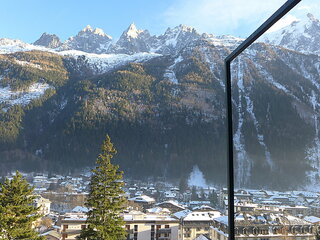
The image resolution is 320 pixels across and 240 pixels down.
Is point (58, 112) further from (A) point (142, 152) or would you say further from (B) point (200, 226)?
(B) point (200, 226)

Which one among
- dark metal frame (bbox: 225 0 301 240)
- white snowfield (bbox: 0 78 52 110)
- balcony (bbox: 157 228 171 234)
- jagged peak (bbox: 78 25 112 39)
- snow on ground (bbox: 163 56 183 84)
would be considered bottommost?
balcony (bbox: 157 228 171 234)

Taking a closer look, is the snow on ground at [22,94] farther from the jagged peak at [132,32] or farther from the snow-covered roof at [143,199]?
the jagged peak at [132,32]

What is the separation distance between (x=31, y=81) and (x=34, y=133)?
7372 millimetres

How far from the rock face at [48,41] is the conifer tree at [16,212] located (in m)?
83.8

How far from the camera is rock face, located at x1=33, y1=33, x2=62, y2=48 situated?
84.4 m

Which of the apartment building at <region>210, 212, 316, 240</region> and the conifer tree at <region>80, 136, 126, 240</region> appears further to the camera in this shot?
the conifer tree at <region>80, 136, 126, 240</region>

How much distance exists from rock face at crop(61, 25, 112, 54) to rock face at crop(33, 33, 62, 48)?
9.49 ft

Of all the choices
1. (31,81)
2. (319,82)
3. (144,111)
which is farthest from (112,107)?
(319,82)

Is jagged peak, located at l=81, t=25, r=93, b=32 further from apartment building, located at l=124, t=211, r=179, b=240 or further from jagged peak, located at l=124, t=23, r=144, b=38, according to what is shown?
apartment building, located at l=124, t=211, r=179, b=240

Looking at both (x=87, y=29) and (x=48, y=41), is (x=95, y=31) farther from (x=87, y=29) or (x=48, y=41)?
(x=48, y=41)

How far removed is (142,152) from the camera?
95.8 feet

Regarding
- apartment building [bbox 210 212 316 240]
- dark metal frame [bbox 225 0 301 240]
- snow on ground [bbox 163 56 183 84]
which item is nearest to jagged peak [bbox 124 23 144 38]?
snow on ground [bbox 163 56 183 84]

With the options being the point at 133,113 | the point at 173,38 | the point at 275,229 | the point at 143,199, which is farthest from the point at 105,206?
the point at 173,38

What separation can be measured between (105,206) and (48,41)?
288 feet
